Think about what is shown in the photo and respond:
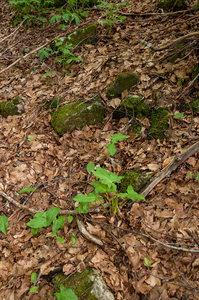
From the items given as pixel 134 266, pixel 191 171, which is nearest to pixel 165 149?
pixel 191 171

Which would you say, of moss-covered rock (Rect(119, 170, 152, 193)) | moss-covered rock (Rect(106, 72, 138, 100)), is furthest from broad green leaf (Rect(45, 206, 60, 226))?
moss-covered rock (Rect(106, 72, 138, 100))

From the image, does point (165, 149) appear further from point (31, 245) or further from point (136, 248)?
point (31, 245)

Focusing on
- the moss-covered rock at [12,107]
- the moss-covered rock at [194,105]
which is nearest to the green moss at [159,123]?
the moss-covered rock at [194,105]

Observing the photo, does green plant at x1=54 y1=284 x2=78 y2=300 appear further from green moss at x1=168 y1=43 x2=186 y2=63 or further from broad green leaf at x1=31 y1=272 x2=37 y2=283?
green moss at x1=168 y1=43 x2=186 y2=63

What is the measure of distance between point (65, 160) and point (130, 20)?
3908 mm

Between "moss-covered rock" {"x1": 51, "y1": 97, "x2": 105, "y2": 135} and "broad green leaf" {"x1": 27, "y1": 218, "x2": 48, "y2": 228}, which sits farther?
"moss-covered rock" {"x1": 51, "y1": 97, "x2": 105, "y2": 135}

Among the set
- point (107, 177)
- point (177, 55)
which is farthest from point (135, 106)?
point (107, 177)

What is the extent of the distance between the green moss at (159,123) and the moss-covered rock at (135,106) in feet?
0.66

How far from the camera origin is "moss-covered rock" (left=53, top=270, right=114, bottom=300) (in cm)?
177

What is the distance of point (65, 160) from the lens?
10.3 feet

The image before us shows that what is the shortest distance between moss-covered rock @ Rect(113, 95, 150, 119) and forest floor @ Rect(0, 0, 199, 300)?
0.47ft

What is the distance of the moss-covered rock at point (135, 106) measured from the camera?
9.93 ft

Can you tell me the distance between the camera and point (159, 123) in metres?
2.80

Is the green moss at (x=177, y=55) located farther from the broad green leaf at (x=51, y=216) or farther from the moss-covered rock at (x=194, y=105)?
the broad green leaf at (x=51, y=216)
